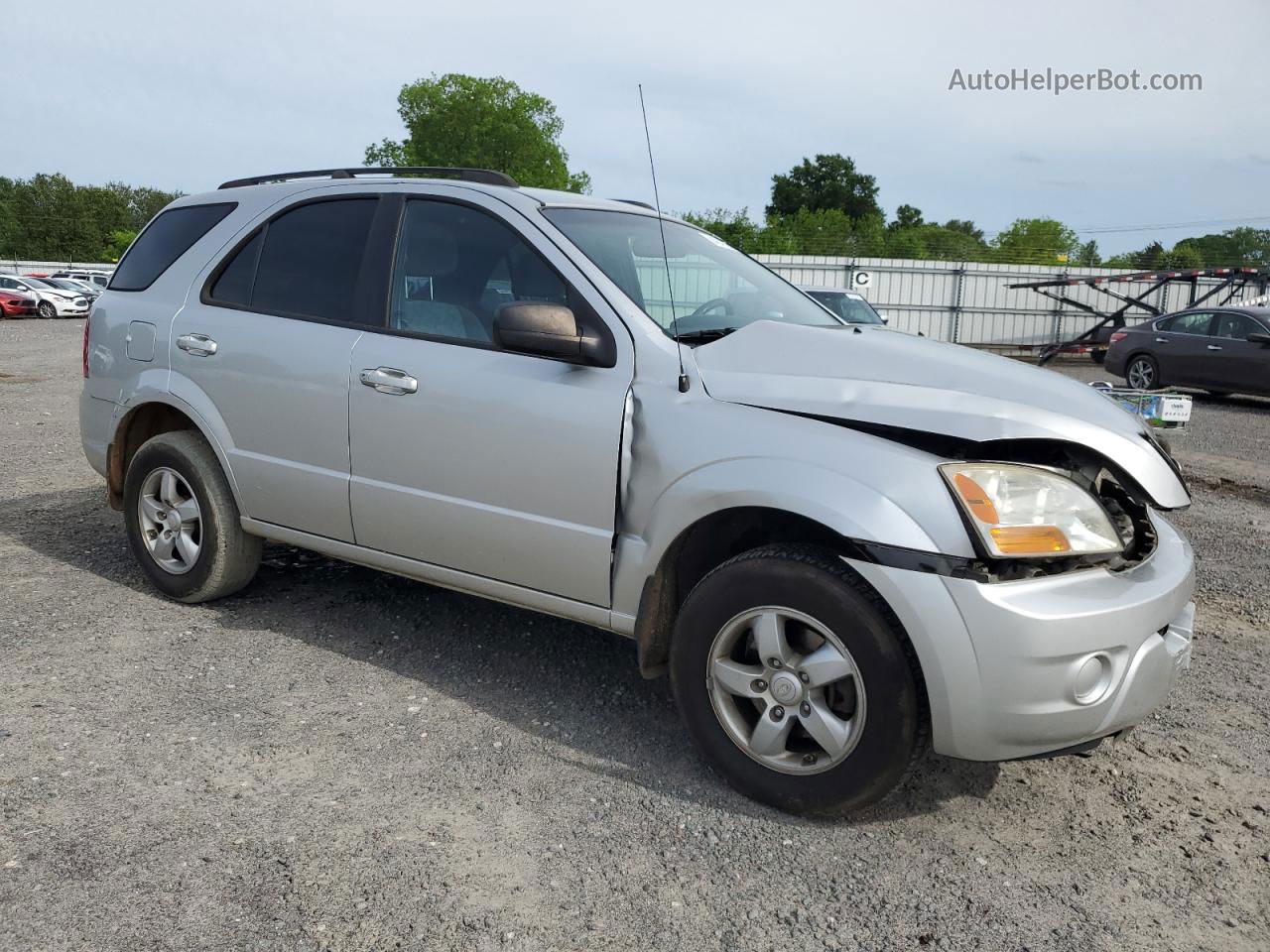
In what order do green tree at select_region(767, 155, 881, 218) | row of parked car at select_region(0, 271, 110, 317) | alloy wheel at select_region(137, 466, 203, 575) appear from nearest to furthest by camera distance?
1. alloy wheel at select_region(137, 466, 203, 575)
2. row of parked car at select_region(0, 271, 110, 317)
3. green tree at select_region(767, 155, 881, 218)

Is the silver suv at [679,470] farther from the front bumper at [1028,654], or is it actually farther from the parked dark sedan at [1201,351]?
the parked dark sedan at [1201,351]

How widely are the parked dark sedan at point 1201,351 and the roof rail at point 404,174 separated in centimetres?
1334

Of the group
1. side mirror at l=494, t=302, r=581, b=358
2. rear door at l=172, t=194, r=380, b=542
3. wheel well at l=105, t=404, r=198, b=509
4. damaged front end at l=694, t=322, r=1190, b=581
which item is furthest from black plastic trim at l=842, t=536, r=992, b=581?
wheel well at l=105, t=404, r=198, b=509

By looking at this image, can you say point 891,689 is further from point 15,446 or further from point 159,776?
point 15,446

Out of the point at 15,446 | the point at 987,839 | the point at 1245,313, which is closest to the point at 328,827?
the point at 987,839

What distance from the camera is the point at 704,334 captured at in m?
3.47

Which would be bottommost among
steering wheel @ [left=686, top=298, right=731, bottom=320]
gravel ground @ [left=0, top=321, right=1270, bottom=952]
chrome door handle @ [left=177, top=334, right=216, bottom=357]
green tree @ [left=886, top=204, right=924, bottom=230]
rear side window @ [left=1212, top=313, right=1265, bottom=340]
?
gravel ground @ [left=0, top=321, right=1270, bottom=952]

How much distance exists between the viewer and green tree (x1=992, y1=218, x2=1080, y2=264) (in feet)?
98.9

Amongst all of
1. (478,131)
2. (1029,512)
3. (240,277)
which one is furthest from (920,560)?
(478,131)

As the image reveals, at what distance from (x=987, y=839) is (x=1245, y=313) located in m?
14.1

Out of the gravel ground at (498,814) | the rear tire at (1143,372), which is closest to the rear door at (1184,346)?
the rear tire at (1143,372)

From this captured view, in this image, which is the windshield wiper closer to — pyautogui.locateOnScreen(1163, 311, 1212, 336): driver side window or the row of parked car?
pyautogui.locateOnScreen(1163, 311, 1212, 336): driver side window

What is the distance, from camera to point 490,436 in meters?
3.52

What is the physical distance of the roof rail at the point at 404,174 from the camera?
4.05 metres
